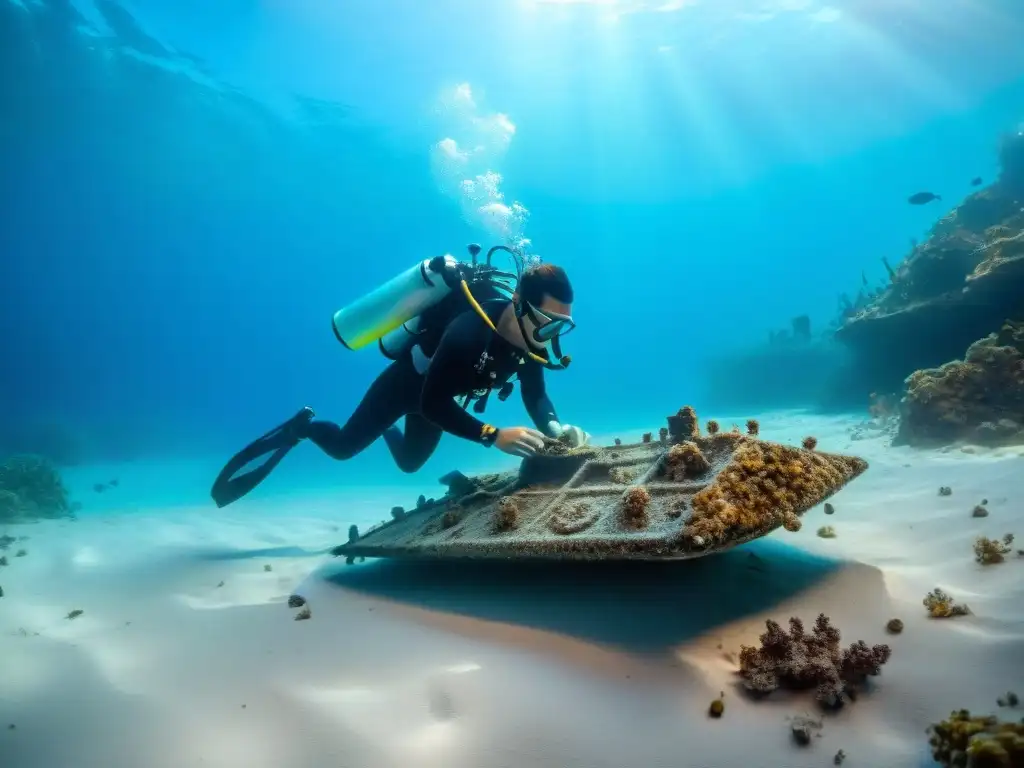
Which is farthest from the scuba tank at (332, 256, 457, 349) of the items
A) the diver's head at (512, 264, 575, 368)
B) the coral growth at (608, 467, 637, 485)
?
A: the coral growth at (608, 467, 637, 485)

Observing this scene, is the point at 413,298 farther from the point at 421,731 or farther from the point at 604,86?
the point at 604,86

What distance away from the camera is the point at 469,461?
25.6 m

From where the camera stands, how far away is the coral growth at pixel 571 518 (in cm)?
346

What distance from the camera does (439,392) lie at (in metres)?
4.72

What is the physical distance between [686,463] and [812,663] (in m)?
1.55

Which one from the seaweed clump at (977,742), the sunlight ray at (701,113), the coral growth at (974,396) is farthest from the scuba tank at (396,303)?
the sunlight ray at (701,113)

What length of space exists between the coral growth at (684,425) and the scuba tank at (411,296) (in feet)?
8.20

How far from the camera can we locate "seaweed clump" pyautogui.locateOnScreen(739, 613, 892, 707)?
2391mm

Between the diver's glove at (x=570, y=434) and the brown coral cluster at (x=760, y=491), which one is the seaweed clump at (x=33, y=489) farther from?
the brown coral cluster at (x=760, y=491)

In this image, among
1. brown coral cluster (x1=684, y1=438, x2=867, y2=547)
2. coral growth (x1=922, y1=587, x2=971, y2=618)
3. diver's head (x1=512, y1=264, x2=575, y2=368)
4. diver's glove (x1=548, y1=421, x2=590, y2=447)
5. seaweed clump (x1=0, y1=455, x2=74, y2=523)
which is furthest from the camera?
seaweed clump (x1=0, y1=455, x2=74, y2=523)

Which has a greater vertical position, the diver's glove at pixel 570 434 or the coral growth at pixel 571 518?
the diver's glove at pixel 570 434

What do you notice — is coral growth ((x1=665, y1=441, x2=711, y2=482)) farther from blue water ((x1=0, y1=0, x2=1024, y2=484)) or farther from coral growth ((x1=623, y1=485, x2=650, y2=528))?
blue water ((x1=0, y1=0, x2=1024, y2=484))

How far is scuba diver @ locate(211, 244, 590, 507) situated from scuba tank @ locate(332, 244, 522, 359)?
0.01 meters

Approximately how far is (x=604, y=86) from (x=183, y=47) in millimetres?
37912
